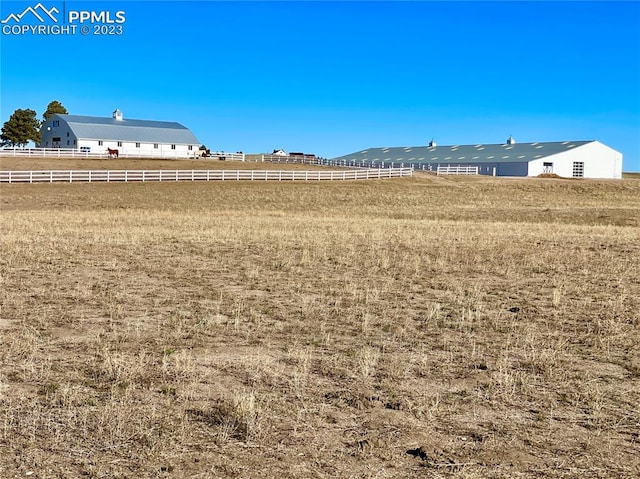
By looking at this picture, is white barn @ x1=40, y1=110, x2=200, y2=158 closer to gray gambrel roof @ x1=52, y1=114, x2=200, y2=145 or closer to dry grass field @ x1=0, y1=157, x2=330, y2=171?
gray gambrel roof @ x1=52, y1=114, x2=200, y2=145

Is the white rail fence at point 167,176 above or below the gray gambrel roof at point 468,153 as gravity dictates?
below

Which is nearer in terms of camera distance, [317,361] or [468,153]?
[317,361]

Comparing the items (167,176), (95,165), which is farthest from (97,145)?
(167,176)

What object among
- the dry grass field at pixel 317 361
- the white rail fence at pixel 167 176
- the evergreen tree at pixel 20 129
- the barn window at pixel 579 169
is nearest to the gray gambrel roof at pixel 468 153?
the barn window at pixel 579 169

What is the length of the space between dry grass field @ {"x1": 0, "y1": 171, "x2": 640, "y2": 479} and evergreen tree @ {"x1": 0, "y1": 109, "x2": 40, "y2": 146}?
86.3 m

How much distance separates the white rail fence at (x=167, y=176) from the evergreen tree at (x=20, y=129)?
5504cm

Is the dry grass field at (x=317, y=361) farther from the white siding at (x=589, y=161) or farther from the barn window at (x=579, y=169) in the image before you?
the barn window at (x=579, y=169)

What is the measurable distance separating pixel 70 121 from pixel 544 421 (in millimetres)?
98303

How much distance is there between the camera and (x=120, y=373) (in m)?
7.36

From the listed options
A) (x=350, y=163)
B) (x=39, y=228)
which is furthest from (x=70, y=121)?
(x=39, y=228)

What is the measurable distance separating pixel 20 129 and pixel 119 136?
1578 cm

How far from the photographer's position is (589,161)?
86.6 metres

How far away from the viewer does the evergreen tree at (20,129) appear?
98125mm

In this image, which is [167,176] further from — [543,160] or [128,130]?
[543,160]
